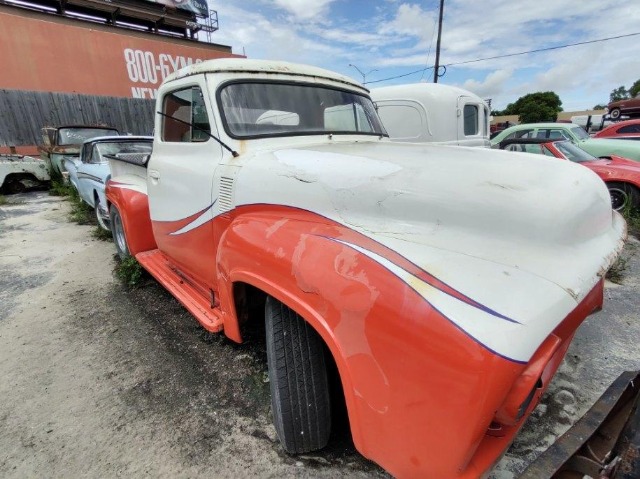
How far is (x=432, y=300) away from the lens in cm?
121

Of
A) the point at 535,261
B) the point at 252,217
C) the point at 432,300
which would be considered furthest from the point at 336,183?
the point at 535,261

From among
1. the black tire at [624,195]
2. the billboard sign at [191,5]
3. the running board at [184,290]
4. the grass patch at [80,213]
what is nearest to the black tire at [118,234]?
the running board at [184,290]

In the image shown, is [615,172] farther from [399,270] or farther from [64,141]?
[64,141]

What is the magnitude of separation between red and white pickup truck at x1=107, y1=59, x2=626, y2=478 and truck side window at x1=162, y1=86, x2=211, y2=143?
0.33 feet

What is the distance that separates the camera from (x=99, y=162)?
6570mm

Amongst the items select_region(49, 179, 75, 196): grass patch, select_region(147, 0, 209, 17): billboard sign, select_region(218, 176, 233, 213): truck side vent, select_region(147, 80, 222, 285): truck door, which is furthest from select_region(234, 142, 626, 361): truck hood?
select_region(147, 0, 209, 17): billboard sign

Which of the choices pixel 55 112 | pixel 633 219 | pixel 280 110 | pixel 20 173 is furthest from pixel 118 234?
pixel 55 112

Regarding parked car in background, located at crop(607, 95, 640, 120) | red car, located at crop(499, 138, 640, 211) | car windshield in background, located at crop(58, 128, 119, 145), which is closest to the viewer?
red car, located at crop(499, 138, 640, 211)

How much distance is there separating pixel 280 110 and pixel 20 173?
418 inches

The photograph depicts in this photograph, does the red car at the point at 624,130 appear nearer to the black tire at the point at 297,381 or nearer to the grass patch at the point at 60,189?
the black tire at the point at 297,381

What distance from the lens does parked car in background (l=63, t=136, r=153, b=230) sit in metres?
5.96

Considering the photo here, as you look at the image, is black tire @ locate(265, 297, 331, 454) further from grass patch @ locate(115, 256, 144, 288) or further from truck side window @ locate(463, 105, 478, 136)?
truck side window @ locate(463, 105, 478, 136)

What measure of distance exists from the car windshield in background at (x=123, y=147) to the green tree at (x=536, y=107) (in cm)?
Result: 4736

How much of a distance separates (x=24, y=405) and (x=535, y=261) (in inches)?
119
